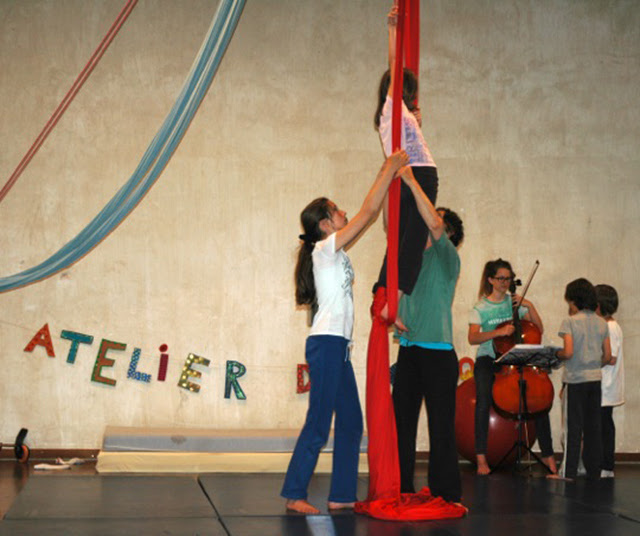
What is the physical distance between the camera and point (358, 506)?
3.94 m

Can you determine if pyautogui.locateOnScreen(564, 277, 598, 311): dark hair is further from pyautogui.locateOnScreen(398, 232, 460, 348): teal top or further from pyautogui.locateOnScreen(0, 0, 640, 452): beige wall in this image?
pyautogui.locateOnScreen(398, 232, 460, 348): teal top

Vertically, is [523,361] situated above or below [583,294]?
below

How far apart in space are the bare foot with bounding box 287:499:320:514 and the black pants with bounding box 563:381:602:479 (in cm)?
232

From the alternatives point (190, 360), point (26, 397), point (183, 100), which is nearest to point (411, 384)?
point (183, 100)

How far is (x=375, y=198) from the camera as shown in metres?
3.80

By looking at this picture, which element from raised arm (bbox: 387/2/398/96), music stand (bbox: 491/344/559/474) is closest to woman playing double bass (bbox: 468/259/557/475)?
music stand (bbox: 491/344/559/474)

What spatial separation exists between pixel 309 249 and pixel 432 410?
98 cm

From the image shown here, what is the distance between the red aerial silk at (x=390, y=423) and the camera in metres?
3.73

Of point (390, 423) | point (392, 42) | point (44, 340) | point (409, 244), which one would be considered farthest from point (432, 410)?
point (44, 340)

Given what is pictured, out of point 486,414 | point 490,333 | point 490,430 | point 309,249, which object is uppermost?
point 309,249

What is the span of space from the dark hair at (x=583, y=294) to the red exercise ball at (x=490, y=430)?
36.8 inches

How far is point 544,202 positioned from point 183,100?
427 cm

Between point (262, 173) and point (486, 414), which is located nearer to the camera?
point (486, 414)

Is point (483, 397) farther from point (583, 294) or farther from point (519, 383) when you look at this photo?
point (583, 294)
